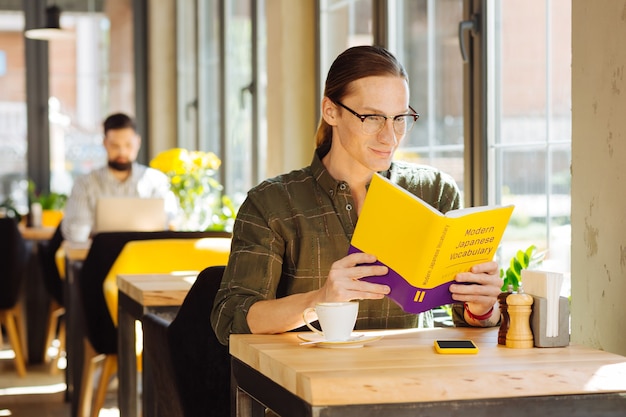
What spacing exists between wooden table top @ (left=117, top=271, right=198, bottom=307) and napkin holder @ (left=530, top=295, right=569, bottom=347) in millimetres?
1251

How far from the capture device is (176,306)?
2.90 m

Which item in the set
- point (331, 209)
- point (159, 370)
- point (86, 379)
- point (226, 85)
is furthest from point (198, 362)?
point (226, 85)

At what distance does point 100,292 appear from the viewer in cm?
403

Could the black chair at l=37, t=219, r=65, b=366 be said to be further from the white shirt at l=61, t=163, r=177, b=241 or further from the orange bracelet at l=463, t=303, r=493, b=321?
the orange bracelet at l=463, t=303, r=493, b=321

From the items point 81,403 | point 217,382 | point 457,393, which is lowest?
point 81,403

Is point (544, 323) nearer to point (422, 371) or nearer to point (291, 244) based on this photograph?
point (422, 371)

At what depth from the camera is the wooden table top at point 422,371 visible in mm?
1534

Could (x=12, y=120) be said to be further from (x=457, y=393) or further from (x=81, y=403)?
(x=457, y=393)

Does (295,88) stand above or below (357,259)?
above

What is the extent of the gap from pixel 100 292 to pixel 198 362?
5.33 feet

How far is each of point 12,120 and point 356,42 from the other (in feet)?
16.0

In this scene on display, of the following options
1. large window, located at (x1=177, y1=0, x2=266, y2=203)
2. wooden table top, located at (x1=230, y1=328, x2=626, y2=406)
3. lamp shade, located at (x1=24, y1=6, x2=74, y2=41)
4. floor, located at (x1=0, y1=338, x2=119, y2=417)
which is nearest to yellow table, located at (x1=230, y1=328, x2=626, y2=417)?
wooden table top, located at (x1=230, y1=328, x2=626, y2=406)

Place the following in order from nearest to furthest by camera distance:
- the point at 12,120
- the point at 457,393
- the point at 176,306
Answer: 1. the point at 457,393
2. the point at 176,306
3. the point at 12,120

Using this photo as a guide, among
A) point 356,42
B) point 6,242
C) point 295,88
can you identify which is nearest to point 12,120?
point 6,242
